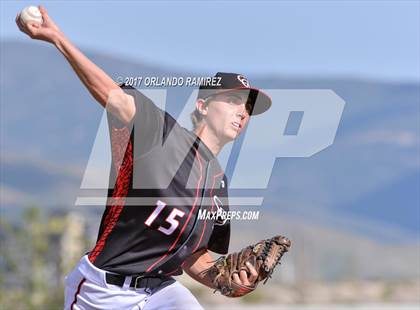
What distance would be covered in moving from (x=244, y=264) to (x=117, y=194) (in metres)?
1.19

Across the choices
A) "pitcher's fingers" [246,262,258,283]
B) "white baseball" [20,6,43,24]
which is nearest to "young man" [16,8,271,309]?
"pitcher's fingers" [246,262,258,283]

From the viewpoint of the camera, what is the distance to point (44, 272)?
26.9 metres

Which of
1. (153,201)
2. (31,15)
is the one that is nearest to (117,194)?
(153,201)

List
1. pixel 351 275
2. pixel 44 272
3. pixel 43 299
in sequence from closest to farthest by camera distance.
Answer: pixel 43 299, pixel 44 272, pixel 351 275

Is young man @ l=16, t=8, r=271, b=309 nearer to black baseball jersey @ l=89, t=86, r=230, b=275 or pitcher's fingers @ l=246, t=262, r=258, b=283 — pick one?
black baseball jersey @ l=89, t=86, r=230, b=275

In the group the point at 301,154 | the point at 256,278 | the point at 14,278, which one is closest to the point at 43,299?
the point at 14,278

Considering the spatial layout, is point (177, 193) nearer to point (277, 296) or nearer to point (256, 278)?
point (256, 278)

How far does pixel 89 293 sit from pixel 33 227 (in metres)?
19.7

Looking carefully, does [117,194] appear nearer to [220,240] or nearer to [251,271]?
[220,240]

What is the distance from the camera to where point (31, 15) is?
21.2 ft

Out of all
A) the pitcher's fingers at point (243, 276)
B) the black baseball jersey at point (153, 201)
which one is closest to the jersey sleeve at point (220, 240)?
the pitcher's fingers at point (243, 276)

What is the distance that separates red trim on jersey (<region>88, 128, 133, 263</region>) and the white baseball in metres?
1.09

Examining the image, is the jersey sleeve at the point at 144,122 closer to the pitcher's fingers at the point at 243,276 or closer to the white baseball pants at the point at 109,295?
the white baseball pants at the point at 109,295

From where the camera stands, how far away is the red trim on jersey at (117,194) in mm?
7214
